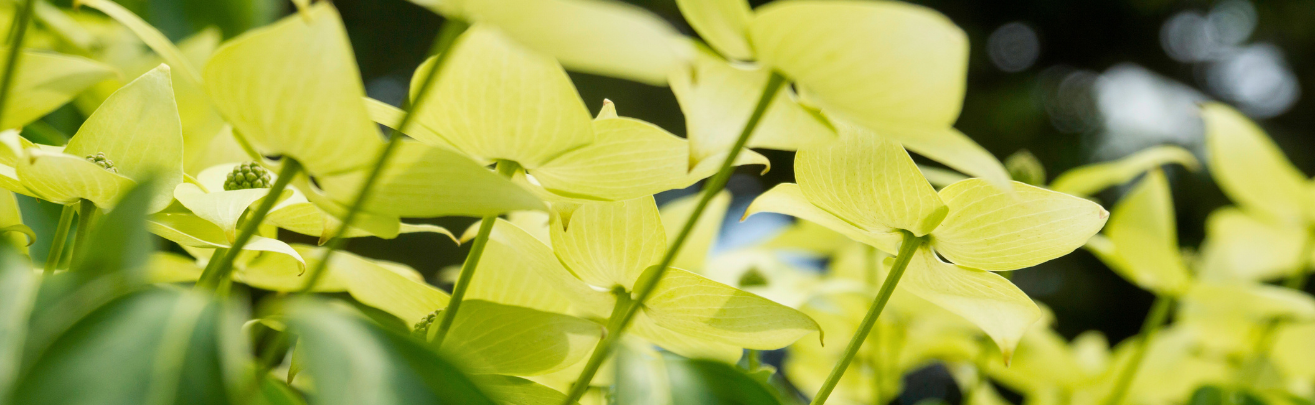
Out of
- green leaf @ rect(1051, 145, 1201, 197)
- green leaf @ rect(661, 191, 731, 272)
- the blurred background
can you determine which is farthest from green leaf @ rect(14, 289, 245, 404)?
the blurred background

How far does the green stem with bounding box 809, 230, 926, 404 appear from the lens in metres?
0.17

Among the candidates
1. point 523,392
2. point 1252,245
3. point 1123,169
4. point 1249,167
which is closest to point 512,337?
point 523,392

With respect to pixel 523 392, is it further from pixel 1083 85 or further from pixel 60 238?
pixel 1083 85

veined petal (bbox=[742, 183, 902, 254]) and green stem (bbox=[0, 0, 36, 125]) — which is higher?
veined petal (bbox=[742, 183, 902, 254])

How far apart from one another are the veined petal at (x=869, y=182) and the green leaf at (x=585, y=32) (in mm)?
68

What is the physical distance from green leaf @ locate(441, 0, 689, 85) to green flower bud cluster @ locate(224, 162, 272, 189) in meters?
0.14

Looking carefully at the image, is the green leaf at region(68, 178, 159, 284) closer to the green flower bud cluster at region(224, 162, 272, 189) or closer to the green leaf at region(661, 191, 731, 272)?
the green flower bud cluster at region(224, 162, 272, 189)

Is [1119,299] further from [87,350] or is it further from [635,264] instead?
[87,350]

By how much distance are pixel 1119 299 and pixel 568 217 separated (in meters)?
2.07

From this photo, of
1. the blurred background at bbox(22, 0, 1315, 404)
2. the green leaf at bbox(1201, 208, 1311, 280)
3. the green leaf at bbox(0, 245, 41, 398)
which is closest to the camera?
the green leaf at bbox(0, 245, 41, 398)

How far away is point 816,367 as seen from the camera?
447 mm

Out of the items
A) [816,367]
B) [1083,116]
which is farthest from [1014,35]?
[816,367]

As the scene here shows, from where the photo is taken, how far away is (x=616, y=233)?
0.19 m

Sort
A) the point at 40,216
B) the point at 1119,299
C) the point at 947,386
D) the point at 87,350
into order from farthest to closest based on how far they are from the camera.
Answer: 1. the point at 1119,299
2. the point at 947,386
3. the point at 40,216
4. the point at 87,350
